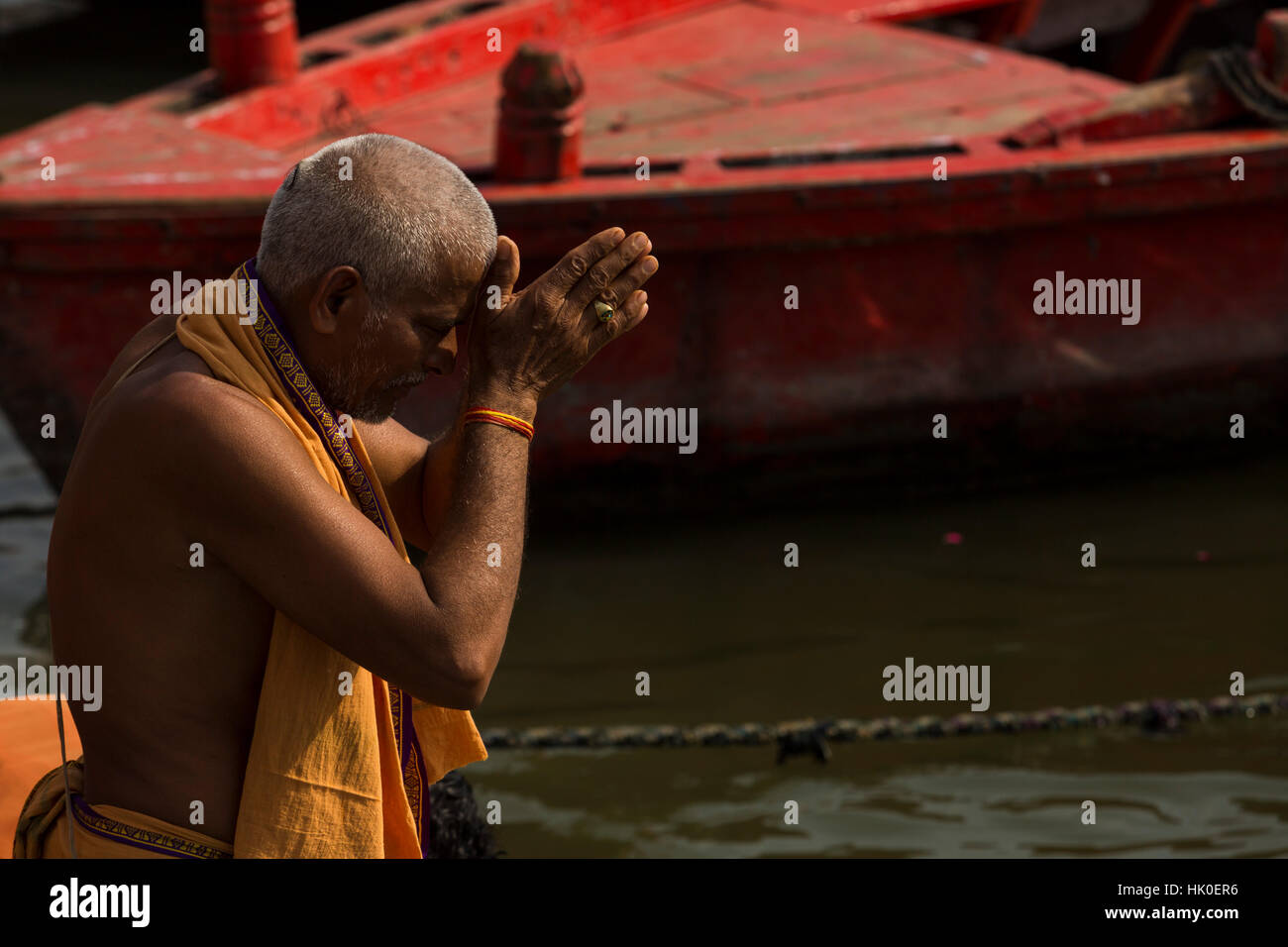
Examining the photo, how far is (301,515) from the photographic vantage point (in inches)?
78.1

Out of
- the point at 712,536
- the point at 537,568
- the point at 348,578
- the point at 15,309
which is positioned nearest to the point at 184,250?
the point at 15,309

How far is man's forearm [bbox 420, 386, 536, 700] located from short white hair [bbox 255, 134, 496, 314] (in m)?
0.21

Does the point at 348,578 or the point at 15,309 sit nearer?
the point at 348,578

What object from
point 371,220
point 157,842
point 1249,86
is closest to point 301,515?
point 371,220

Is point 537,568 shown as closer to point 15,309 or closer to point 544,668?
point 544,668

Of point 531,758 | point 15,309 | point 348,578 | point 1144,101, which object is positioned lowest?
point 531,758

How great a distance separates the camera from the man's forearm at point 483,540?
2.03m

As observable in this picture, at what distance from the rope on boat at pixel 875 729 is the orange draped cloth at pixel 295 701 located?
68.8 inches

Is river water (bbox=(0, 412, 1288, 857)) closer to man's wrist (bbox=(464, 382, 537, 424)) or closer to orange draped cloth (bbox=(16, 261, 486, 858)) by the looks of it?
orange draped cloth (bbox=(16, 261, 486, 858))

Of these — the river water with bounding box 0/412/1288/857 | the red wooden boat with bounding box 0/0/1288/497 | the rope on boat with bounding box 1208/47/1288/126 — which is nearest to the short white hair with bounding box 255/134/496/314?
the river water with bounding box 0/412/1288/857

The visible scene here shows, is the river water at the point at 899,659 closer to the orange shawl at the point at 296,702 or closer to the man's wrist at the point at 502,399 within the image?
the orange shawl at the point at 296,702

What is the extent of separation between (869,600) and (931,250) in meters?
1.14

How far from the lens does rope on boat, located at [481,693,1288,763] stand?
12.8 feet

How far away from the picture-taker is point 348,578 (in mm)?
1977
